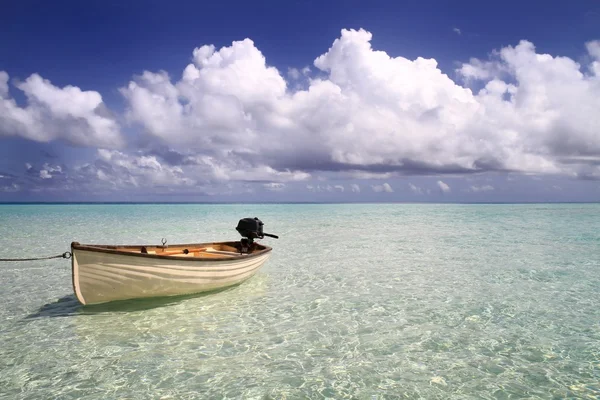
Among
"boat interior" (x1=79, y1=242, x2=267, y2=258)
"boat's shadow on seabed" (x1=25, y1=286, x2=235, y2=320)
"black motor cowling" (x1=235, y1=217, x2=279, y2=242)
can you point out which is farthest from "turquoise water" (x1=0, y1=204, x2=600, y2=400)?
"black motor cowling" (x1=235, y1=217, x2=279, y2=242)

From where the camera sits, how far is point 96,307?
1141 centimetres

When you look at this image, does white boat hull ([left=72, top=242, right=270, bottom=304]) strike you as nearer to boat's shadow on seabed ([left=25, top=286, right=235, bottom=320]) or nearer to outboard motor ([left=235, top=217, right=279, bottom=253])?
boat's shadow on seabed ([left=25, top=286, right=235, bottom=320])

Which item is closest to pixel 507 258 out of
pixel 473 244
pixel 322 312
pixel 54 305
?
Answer: pixel 473 244

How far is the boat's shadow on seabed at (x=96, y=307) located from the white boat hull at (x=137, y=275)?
374 millimetres

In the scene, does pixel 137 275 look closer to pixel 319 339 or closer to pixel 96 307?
pixel 96 307

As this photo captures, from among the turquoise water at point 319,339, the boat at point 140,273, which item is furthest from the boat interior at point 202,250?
the turquoise water at point 319,339

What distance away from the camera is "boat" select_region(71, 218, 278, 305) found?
33.2 feet

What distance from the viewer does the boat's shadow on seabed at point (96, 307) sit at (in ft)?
35.9

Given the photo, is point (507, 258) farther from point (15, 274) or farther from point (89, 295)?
point (15, 274)

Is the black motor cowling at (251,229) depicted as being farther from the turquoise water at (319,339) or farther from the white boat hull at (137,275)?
the white boat hull at (137,275)

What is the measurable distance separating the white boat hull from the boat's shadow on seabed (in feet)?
1.23

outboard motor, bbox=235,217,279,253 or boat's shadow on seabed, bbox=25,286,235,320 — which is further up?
outboard motor, bbox=235,217,279,253

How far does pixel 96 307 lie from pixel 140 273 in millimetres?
2145

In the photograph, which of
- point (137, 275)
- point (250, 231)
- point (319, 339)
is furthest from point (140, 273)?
point (319, 339)
